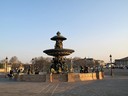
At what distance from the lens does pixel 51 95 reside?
43.4 ft

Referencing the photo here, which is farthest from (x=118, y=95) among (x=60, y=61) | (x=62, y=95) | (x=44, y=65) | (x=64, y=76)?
(x=44, y=65)

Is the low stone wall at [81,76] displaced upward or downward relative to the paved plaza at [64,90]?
upward

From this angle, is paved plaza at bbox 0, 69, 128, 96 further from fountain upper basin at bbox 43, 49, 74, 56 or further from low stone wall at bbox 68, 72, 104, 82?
fountain upper basin at bbox 43, 49, 74, 56

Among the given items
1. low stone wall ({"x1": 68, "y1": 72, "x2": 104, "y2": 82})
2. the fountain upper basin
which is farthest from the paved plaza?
the fountain upper basin

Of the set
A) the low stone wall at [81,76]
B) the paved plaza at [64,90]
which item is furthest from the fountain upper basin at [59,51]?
the paved plaza at [64,90]

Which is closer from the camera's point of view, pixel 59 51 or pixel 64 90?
pixel 64 90

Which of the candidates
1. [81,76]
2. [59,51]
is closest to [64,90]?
[81,76]

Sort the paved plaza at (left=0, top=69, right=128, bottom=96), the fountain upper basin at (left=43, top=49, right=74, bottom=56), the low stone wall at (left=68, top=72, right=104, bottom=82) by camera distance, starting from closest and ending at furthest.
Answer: the paved plaza at (left=0, top=69, right=128, bottom=96)
the low stone wall at (left=68, top=72, right=104, bottom=82)
the fountain upper basin at (left=43, top=49, right=74, bottom=56)

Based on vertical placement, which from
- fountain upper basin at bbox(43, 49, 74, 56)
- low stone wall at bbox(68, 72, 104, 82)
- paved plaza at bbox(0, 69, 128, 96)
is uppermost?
fountain upper basin at bbox(43, 49, 74, 56)

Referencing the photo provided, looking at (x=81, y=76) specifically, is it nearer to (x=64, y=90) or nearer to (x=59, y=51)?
(x=59, y=51)

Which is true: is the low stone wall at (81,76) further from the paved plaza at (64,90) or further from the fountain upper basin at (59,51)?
the paved plaza at (64,90)

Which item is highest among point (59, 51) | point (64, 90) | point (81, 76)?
point (59, 51)

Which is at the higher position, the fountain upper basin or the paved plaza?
the fountain upper basin

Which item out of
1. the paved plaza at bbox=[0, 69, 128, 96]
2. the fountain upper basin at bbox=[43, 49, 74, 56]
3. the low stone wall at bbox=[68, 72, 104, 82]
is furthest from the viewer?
the fountain upper basin at bbox=[43, 49, 74, 56]
